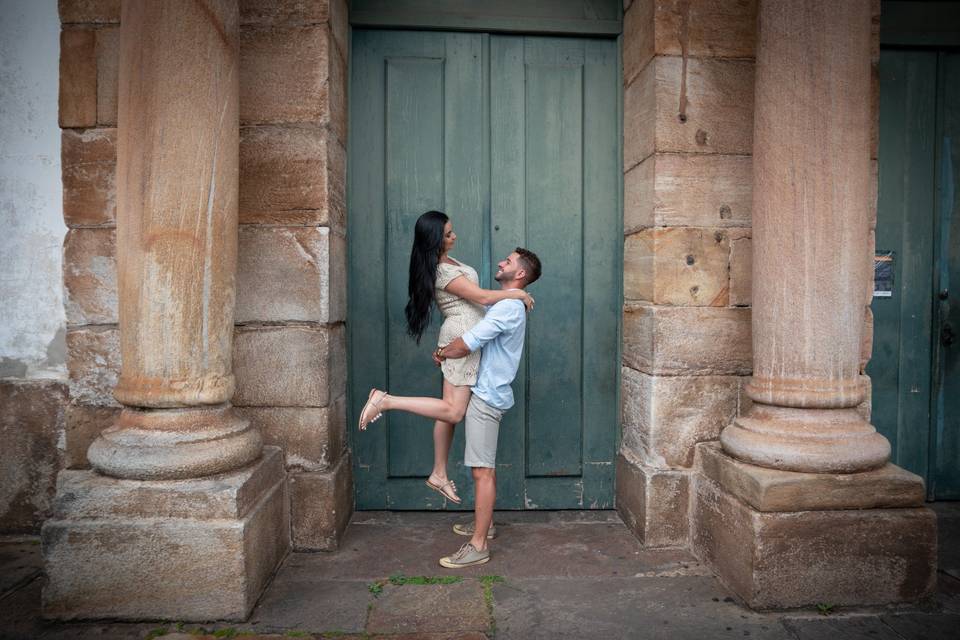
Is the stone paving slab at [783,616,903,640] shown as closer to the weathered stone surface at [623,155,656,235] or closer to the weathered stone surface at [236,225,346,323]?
the weathered stone surface at [623,155,656,235]

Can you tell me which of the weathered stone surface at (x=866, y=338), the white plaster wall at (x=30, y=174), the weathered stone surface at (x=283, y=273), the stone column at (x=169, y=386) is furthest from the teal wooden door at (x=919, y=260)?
the white plaster wall at (x=30, y=174)

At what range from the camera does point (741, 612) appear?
8.89 ft

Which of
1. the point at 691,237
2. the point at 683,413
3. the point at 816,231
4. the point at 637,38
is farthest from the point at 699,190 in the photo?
the point at 683,413

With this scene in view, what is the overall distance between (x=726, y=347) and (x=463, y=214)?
1656 millimetres

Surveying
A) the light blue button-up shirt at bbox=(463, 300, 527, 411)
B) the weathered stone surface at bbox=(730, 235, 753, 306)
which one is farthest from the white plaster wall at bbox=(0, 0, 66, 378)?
the weathered stone surface at bbox=(730, 235, 753, 306)

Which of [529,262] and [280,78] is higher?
[280,78]

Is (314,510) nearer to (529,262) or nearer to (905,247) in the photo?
(529,262)

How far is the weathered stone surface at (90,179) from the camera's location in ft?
10.5

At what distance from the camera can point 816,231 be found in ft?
9.37

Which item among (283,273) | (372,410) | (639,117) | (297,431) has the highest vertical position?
(639,117)

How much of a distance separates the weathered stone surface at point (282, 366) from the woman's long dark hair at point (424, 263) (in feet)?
1.56

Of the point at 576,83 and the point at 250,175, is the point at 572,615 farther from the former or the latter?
the point at 576,83

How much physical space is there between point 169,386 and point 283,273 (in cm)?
80

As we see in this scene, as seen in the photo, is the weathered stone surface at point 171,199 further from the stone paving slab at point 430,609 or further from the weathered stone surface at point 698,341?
the weathered stone surface at point 698,341
